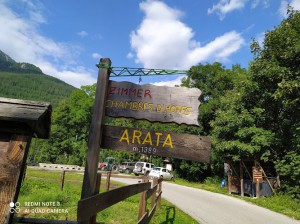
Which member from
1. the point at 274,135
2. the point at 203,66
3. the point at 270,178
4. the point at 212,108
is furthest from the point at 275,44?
the point at 203,66

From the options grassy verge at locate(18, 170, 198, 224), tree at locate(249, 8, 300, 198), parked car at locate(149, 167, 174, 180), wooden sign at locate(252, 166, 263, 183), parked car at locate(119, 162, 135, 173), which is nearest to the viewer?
grassy verge at locate(18, 170, 198, 224)

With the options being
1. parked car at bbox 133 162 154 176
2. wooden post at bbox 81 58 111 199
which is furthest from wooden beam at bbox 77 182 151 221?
parked car at bbox 133 162 154 176

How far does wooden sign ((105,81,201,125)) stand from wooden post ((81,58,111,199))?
4.7 inches

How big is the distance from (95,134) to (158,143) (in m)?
0.93

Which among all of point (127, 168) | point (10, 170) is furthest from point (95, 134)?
point (127, 168)

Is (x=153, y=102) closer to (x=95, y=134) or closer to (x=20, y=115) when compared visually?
(x=95, y=134)

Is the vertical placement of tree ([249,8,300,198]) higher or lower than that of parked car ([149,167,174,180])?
higher

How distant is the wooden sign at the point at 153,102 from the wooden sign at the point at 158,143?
22 cm

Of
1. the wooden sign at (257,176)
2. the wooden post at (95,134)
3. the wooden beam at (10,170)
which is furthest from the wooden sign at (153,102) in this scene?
the wooden sign at (257,176)

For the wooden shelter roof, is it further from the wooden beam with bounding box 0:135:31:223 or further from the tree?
the tree

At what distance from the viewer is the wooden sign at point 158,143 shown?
359 centimetres

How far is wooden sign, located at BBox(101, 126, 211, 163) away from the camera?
3.59m

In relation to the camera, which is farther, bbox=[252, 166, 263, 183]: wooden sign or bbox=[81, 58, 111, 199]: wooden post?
bbox=[252, 166, 263, 183]: wooden sign

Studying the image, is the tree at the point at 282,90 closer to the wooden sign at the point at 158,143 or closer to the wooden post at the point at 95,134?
the wooden sign at the point at 158,143
